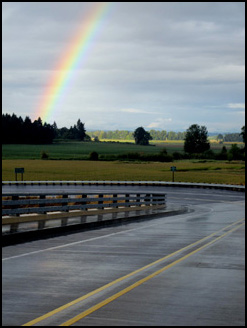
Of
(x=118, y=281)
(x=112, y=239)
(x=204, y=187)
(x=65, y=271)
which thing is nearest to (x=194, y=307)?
(x=118, y=281)

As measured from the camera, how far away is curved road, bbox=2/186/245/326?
10.7 meters

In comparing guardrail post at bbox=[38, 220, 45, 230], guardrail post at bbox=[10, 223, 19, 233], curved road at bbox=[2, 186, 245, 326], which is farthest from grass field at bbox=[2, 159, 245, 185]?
curved road at bbox=[2, 186, 245, 326]

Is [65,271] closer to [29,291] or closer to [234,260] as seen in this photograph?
[29,291]

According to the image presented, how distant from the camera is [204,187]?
312 feet

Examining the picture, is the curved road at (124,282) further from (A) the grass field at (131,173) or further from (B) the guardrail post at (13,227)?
(A) the grass field at (131,173)

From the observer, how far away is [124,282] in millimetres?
13898

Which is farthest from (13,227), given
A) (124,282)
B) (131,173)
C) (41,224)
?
(131,173)

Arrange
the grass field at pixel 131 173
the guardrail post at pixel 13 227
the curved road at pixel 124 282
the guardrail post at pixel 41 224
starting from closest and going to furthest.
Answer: the curved road at pixel 124 282 → the guardrail post at pixel 13 227 → the guardrail post at pixel 41 224 → the grass field at pixel 131 173

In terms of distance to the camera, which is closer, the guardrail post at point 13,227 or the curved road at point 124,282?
the curved road at point 124,282

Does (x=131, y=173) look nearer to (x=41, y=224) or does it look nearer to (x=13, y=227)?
Result: (x=41, y=224)

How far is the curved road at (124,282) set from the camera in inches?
421

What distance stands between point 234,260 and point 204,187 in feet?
255

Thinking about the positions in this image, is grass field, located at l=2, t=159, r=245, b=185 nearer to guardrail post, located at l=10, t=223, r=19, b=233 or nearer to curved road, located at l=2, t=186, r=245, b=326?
guardrail post, located at l=10, t=223, r=19, b=233

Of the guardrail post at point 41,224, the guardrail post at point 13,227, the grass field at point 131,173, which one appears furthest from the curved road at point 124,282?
the grass field at point 131,173
